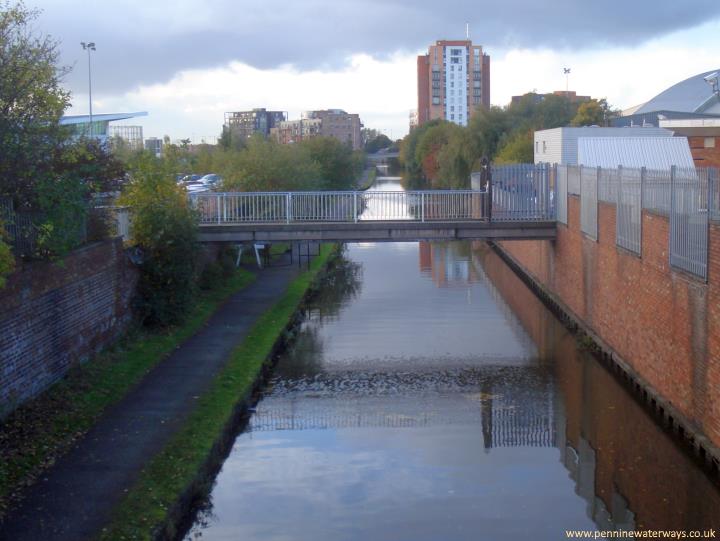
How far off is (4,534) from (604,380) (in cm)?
1136

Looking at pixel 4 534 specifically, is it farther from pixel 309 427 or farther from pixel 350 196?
pixel 350 196

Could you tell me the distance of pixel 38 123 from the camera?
14430mm

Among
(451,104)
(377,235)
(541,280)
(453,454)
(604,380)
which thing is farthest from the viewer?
(451,104)

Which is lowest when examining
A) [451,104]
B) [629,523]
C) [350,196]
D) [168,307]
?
[629,523]

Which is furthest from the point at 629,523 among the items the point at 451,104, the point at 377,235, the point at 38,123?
the point at 451,104

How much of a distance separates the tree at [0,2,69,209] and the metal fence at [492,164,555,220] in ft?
44.5

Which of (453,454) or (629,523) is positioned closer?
(629,523)

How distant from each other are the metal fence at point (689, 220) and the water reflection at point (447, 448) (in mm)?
2615

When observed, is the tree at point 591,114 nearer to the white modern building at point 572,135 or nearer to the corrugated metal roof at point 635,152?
the white modern building at point 572,135

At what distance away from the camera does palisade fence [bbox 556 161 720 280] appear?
505 inches

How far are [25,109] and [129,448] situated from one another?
582 cm

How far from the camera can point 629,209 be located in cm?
1742

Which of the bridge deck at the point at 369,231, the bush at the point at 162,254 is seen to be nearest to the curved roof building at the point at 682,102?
the bridge deck at the point at 369,231

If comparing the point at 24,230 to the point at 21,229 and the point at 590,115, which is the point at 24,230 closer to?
the point at 21,229
